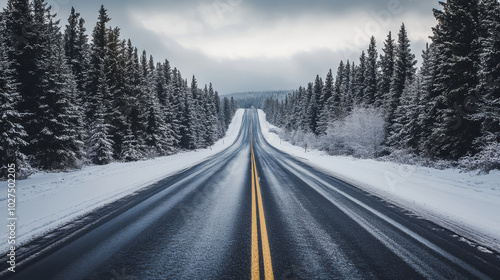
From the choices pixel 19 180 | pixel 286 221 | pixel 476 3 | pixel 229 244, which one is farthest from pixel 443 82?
pixel 19 180

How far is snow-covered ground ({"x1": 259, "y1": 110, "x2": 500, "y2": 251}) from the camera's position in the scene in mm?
4935

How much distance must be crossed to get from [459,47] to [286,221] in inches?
689

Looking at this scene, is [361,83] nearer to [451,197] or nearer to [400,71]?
[400,71]

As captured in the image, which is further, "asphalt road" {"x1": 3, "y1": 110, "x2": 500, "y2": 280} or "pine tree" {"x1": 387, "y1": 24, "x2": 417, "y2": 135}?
"pine tree" {"x1": 387, "y1": 24, "x2": 417, "y2": 135}

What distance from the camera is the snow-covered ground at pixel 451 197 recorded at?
4935 mm

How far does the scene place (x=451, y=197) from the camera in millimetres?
7488

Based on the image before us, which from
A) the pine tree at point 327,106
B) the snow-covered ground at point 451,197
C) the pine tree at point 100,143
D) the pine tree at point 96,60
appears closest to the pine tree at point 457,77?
the snow-covered ground at point 451,197

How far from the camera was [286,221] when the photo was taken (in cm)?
519

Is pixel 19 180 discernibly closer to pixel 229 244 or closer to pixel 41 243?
pixel 41 243

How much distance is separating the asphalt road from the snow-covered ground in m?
0.59

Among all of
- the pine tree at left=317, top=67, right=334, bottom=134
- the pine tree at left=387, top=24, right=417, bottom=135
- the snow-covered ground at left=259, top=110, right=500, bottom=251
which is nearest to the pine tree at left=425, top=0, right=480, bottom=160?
the snow-covered ground at left=259, top=110, right=500, bottom=251

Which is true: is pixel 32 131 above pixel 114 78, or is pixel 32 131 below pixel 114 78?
below

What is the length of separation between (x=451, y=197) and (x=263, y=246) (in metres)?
7.36

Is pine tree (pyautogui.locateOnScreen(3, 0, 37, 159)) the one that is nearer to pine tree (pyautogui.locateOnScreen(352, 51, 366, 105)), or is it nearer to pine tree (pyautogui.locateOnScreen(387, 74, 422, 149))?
pine tree (pyautogui.locateOnScreen(387, 74, 422, 149))
